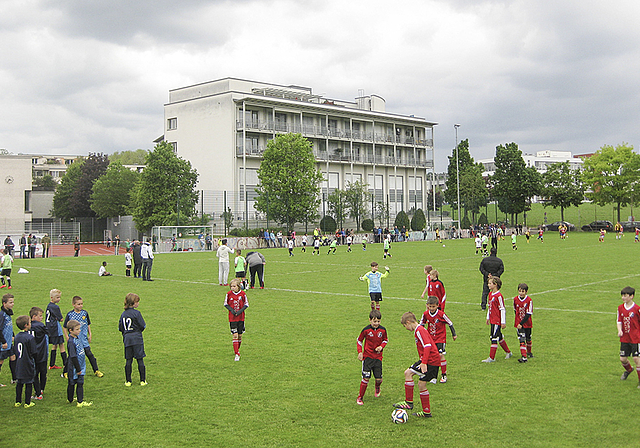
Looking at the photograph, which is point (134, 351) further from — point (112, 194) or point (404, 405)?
point (112, 194)

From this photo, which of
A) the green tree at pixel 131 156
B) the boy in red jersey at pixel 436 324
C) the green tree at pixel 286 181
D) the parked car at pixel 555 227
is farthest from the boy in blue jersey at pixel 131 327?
the green tree at pixel 131 156

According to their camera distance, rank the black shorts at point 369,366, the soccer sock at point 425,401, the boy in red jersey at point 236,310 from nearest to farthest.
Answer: the soccer sock at point 425,401 < the black shorts at point 369,366 < the boy in red jersey at point 236,310

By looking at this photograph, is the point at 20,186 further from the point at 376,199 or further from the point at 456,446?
the point at 456,446

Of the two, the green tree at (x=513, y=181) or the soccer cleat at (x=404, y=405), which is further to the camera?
the green tree at (x=513, y=181)

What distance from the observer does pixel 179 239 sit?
51125mm

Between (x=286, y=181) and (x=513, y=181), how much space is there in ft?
132

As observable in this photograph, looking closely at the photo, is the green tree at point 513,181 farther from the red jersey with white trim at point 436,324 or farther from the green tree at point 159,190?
the red jersey with white trim at point 436,324

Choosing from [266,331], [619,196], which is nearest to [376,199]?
[619,196]

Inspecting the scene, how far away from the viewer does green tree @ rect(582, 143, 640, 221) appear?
77.6 meters

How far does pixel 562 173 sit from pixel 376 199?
90.0 ft

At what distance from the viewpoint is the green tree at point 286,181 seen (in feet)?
205

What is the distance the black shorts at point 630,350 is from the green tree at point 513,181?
79.4m

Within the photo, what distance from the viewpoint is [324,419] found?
7.42 m

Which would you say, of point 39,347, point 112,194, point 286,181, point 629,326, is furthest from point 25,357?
point 112,194
